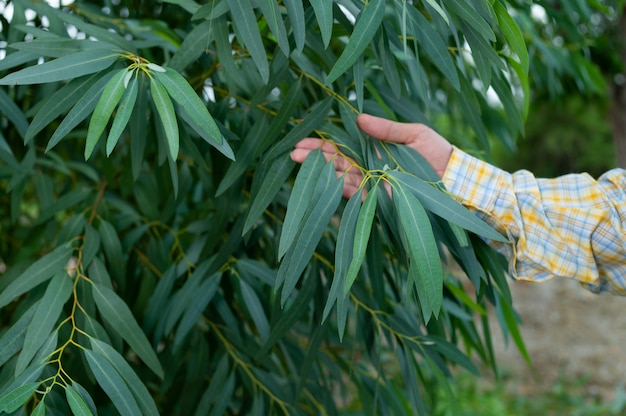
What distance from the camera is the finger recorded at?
81 centimetres

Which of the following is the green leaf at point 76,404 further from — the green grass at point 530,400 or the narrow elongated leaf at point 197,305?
the green grass at point 530,400

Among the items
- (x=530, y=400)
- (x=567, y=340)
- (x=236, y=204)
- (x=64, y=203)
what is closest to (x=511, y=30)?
(x=236, y=204)

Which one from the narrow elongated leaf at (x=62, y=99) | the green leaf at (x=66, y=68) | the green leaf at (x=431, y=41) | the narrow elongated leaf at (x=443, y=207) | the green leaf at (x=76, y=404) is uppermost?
the green leaf at (x=431, y=41)

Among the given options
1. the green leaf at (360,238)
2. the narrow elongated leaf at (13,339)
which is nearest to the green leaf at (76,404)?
the narrow elongated leaf at (13,339)

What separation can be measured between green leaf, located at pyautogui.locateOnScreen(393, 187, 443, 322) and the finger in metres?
0.20

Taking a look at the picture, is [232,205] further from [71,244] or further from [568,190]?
[568,190]

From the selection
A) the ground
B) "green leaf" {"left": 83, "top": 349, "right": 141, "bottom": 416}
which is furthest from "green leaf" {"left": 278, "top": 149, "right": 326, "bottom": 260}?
the ground

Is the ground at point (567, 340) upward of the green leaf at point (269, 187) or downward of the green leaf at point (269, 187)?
downward

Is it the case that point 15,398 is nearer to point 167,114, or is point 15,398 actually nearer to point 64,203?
point 167,114

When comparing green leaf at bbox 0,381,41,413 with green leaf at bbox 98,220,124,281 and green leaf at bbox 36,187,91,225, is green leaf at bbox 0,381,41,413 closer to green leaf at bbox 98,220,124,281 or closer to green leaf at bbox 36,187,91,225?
green leaf at bbox 98,220,124,281

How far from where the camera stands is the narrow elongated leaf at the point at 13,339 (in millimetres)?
726

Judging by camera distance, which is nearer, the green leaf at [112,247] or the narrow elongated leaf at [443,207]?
the narrow elongated leaf at [443,207]

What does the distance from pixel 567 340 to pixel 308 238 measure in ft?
10.4

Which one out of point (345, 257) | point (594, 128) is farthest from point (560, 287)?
point (345, 257)
